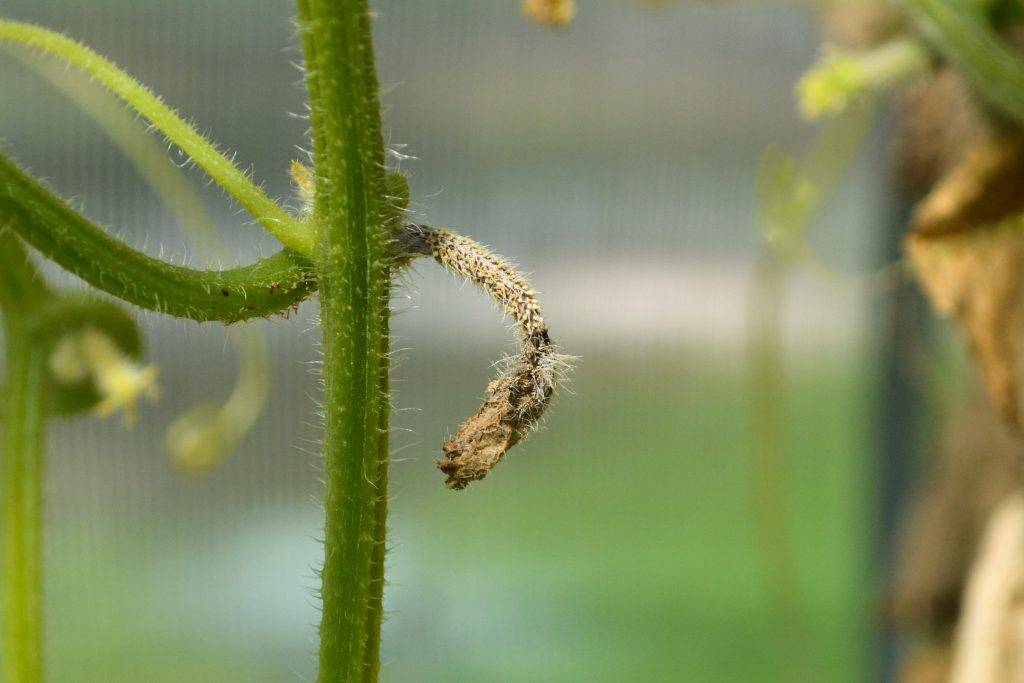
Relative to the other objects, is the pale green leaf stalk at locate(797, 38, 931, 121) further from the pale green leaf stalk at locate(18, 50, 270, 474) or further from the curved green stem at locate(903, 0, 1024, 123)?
the pale green leaf stalk at locate(18, 50, 270, 474)

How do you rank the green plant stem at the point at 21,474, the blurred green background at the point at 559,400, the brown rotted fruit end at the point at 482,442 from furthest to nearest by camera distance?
1. the blurred green background at the point at 559,400
2. the green plant stem at the point at 21,474
3. the brown rotted fruit end at the point at 482,442

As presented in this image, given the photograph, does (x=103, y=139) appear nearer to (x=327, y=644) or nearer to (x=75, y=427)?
(x=75, y=427)

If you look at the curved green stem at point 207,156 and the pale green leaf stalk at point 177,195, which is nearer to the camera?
the curved green stem at point 207,156

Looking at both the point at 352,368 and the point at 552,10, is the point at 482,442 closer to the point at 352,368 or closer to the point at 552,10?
the point at 352,368

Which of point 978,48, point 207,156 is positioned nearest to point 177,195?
point 207,156

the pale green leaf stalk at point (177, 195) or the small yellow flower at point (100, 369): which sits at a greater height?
the pale green leaf stalk at point (177, 195)

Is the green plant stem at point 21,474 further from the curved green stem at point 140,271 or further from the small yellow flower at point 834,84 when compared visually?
the small yellow flower at point 834,84

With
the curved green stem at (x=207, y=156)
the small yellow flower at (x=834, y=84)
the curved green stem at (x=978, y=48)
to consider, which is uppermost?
the small yellow flower at (x=834, y=84)

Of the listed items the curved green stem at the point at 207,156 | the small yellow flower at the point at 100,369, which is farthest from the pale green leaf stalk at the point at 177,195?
the curved green stem at the point at 207,156
